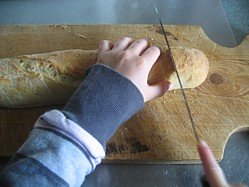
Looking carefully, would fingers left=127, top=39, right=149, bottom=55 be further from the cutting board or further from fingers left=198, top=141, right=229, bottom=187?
fingers left=198, top=141, right=229, bottom=187

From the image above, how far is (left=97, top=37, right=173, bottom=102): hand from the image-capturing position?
713mm

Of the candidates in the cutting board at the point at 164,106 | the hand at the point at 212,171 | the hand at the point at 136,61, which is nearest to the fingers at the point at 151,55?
the hand at the point at 136,61

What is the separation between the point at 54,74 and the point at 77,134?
0.20m

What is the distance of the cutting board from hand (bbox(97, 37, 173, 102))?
72 mm

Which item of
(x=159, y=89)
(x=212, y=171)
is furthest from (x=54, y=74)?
(x=212, y=171)

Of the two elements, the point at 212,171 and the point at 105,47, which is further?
the point at 105,47

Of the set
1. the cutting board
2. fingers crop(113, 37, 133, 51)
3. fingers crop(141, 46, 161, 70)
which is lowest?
the cutting board

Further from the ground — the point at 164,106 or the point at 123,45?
the point at 123,45

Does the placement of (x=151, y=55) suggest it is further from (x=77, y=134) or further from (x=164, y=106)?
(x=77, y=134)

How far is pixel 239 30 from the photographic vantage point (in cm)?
104

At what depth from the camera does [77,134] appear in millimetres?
617

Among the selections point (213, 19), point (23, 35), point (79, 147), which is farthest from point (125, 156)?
point (213, 19)

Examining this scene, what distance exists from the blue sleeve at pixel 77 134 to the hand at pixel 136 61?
0.02m

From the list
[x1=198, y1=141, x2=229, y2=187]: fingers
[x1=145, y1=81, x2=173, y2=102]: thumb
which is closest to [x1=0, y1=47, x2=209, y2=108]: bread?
[x1=145, y1=81, x2=173, y2=102]: thumb
